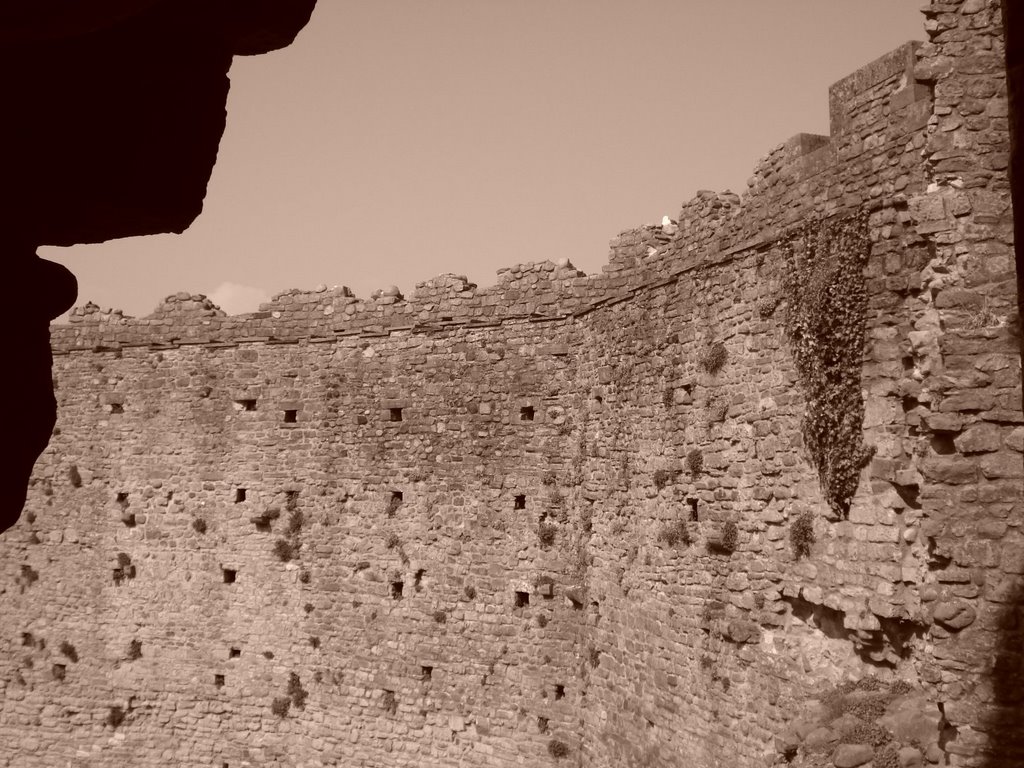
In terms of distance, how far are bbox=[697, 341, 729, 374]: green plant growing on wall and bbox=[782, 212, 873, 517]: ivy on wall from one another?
4.48 ft

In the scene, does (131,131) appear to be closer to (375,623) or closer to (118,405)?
(375,623)

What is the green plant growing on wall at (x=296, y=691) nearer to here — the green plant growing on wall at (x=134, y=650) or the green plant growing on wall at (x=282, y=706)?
the green plant growing on wall at (x=282, y=706)

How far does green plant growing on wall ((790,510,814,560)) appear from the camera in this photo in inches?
413

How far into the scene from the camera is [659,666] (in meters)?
13.2

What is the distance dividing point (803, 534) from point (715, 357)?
2.52 m

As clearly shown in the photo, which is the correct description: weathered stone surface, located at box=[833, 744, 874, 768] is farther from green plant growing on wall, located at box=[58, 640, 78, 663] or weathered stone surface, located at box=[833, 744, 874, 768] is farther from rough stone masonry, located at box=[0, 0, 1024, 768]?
green plant growing on wall, located at box=[58, 640, 78, 663]

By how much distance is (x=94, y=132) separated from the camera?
13.3ft

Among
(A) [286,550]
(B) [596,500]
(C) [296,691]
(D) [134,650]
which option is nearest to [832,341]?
(B) [596,500]

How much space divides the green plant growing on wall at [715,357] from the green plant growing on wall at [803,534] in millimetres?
2218

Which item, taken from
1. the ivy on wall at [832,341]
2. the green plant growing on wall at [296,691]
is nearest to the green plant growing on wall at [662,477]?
the ivy on wall at [832,341]

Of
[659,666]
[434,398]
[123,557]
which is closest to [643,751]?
[659,666]

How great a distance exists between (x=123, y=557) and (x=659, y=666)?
34.6 feet

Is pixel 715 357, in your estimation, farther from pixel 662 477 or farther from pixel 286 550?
pixel 286 550

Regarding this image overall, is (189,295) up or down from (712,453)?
up
